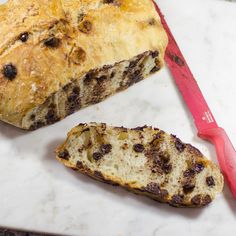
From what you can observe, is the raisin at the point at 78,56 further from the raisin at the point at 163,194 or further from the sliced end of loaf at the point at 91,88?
the raisin at the point at 163,194

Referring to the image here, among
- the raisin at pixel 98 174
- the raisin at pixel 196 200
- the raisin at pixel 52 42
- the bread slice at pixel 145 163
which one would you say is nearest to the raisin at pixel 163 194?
the bread slice at pixel 145 163

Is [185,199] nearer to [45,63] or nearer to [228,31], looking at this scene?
[45,63]

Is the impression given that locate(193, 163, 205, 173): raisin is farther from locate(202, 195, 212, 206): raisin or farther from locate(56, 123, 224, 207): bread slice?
locate(202, 195, 212, 206): raisin

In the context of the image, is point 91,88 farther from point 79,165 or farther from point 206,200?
point 206,200

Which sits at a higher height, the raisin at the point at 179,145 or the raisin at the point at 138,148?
the raisin at the point at 138,148

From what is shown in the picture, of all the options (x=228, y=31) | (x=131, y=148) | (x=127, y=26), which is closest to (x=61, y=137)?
(x=131, y=148)

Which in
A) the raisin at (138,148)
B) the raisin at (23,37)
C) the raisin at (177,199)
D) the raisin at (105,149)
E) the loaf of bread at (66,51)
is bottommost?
the raisin at (177,199)
